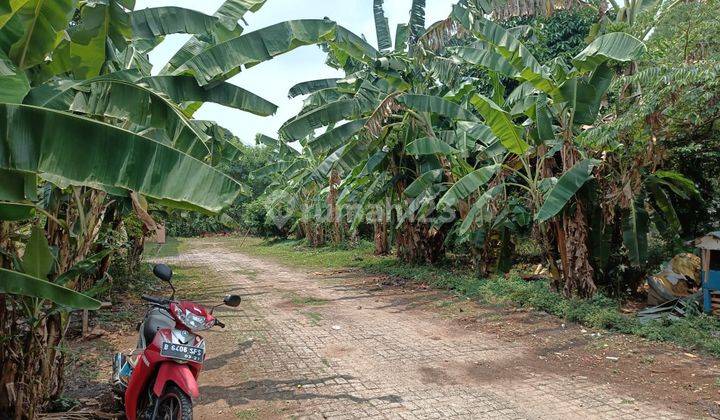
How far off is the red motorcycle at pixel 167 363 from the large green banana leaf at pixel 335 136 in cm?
574

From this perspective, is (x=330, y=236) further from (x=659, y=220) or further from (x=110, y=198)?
(x=110, y=198)

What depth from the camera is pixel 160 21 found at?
458cm

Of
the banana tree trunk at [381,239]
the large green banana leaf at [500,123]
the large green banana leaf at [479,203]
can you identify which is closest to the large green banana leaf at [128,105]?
the large green banana leaf at [500,123]

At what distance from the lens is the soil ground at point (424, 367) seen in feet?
13.9

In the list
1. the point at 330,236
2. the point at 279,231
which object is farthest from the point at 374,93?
the point at 279,231

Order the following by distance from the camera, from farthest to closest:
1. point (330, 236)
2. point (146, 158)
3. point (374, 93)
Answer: point (330, 236)
point (374, 93)
point (146, 158)

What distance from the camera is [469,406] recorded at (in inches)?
167

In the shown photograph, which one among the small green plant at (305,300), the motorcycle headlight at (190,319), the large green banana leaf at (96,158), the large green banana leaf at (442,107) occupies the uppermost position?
the large green banana leaf at (442,107)

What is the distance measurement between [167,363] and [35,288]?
107 cm

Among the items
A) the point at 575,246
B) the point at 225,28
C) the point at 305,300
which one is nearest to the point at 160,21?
the point at 225,28

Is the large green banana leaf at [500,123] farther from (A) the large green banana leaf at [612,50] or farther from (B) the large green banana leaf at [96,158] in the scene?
(B) the large green banana leaf at [96,158]

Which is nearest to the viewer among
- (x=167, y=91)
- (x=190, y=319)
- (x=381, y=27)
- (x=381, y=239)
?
(x=190, y=319)

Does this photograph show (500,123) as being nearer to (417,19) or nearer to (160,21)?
(417,19)

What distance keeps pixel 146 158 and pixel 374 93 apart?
743cm
